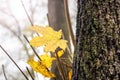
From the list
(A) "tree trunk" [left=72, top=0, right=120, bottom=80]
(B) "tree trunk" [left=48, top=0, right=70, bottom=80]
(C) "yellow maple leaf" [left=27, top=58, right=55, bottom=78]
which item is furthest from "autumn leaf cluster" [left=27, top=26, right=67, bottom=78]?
(B) "tree trunk" [left=48, top=0, right=70, bottom=80]

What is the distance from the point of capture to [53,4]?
1855mm

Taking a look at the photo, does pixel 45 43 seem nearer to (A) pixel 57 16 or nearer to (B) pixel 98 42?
(B) pixel 98 42

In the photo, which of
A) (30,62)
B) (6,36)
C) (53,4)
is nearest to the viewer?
(30,62)

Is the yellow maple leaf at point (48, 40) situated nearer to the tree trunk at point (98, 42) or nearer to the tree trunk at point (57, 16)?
the tree trunk at point (98, 42)

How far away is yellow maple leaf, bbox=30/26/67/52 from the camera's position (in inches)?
32.9

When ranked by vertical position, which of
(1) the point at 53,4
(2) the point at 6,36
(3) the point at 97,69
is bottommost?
(3) the point at 97,69

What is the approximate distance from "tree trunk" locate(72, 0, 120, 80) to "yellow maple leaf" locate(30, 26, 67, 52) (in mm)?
141

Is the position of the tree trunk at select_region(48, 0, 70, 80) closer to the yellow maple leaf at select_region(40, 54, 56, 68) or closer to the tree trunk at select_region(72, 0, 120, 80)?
the yellow maple leaf at select_region(40, 54, 56, 68)

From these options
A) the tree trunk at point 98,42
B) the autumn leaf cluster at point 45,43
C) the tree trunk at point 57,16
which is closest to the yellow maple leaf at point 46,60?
the autumn leaf cluster at point 45,43

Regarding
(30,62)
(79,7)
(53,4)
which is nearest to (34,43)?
(30,62)

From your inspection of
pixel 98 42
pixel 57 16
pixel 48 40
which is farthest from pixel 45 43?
pixel 57 16

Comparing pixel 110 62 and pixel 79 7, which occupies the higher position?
pixel 79 7

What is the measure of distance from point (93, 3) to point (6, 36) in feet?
26.1

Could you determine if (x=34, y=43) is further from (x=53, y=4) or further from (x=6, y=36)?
(x=6, y=36)
